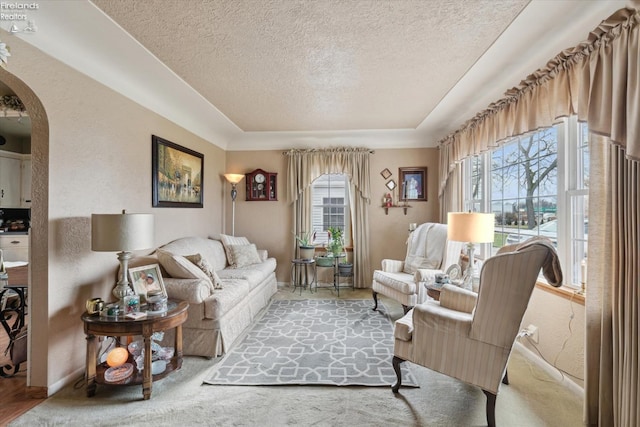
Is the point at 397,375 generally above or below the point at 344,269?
below

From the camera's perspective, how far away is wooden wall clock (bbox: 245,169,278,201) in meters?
4.95

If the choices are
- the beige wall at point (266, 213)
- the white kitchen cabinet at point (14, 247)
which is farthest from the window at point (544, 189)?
the white kitchen cabinet at point (14, 247)

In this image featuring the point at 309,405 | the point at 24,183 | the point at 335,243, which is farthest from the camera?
the point at 335,243

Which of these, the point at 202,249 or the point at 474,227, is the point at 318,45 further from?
the point at 202,249

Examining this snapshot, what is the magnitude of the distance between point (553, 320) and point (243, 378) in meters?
2.54

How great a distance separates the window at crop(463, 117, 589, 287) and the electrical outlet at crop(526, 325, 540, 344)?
0.51 meters

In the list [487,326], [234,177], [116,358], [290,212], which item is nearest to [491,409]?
[487,326]

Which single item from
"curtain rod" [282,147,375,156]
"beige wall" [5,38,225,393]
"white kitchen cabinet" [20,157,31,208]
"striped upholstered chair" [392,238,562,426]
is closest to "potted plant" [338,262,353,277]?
"curtain rod" [282,147,375,156]

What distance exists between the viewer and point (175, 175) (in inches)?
140

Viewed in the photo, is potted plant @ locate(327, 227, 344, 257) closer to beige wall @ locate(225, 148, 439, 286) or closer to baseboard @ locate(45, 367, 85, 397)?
beige wall @ locate(225, 148, 439, 286)

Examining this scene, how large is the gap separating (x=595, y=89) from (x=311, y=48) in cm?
191

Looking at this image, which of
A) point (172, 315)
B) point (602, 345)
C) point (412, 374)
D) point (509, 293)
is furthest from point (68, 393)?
point (602, 345)

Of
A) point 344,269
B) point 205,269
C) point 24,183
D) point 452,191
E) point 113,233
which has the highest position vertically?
point 24,183

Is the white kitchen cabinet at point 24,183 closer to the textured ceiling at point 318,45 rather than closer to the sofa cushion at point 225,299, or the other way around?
the textured ceiling at point 318,45
